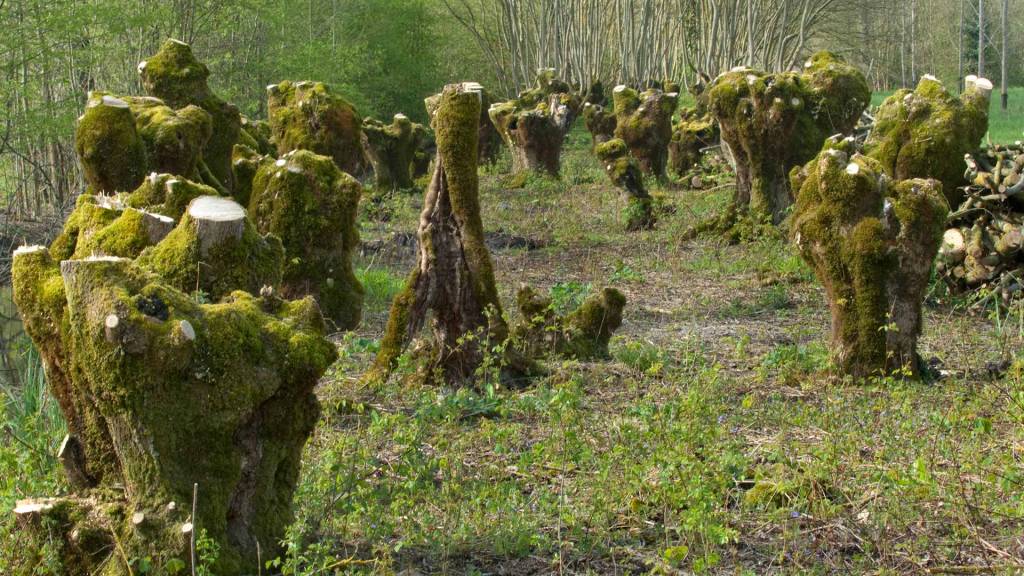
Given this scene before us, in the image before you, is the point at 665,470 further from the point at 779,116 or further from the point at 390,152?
the point at 390,152

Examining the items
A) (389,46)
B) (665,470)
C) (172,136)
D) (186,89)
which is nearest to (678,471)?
(665,470)

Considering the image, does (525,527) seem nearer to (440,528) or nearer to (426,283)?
(440,528)

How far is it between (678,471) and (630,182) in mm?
12355

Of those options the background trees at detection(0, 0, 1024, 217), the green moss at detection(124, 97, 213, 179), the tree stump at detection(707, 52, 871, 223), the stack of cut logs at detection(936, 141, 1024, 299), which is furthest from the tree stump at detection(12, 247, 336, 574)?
the background trees at detection(0, 0, 1024, 217)

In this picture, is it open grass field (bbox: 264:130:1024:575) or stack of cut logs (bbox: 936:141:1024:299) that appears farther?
stack of cut logs (bbox: 936:141:1024:299)

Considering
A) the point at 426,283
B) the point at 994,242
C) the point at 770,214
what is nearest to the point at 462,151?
the point at 426,283

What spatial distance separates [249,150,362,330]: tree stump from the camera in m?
9.14

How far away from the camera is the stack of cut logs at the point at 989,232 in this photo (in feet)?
32.3

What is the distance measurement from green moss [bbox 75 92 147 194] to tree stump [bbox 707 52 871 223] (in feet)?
25.1

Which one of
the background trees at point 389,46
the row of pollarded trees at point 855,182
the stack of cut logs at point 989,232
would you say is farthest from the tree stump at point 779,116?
the background trees at point 389,46

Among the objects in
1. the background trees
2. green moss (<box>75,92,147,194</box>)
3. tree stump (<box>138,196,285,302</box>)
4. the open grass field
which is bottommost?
the open grass field

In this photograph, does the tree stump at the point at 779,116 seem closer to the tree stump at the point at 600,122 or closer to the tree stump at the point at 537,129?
the tree stump at the point at 537,129

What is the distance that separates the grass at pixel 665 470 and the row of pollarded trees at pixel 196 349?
0.28 m

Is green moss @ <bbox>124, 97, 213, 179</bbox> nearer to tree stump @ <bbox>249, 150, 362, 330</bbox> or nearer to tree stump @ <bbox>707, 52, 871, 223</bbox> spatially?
tree stump @ <bbox>249, 150, 362, 330</bbox>
